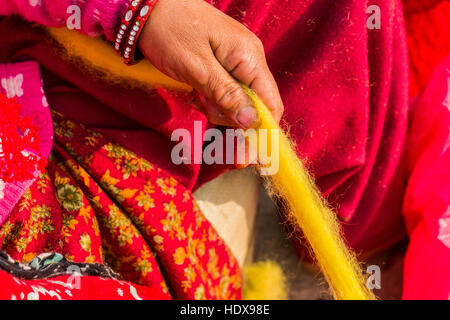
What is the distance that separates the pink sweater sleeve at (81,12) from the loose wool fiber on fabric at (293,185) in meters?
0.05

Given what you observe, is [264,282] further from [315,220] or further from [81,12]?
[81,12]

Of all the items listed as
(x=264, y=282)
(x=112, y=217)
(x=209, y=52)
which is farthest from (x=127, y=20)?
(x=264, y=282)

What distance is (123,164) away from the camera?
787 mm

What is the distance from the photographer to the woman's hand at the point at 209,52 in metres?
0.65

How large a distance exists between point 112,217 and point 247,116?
0.27 meters

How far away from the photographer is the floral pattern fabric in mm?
715

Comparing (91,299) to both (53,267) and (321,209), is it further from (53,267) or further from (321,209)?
(321,209)

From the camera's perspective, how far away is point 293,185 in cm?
71

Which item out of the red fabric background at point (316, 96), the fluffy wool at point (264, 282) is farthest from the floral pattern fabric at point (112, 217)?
the fluffy wool at point (264, 282)

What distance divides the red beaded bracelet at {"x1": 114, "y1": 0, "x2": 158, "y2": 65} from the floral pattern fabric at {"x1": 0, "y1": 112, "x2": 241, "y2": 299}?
18 centimetres

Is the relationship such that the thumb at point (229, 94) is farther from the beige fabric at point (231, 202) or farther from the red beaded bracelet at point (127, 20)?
the beige fabric at point (231, 202)

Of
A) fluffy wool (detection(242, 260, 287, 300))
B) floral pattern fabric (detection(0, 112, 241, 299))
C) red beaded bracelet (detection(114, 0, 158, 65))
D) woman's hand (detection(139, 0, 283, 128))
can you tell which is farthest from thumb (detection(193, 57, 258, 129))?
fluffy wool (detection(242, 260, 287, 300))

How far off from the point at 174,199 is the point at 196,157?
0.25 feet

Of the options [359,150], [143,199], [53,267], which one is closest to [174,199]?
[143,199]
